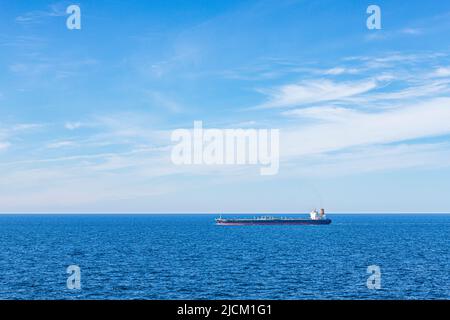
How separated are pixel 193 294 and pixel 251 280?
11322 mm

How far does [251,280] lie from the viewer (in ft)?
212

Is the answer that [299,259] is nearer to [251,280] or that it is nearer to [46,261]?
[251,280]
